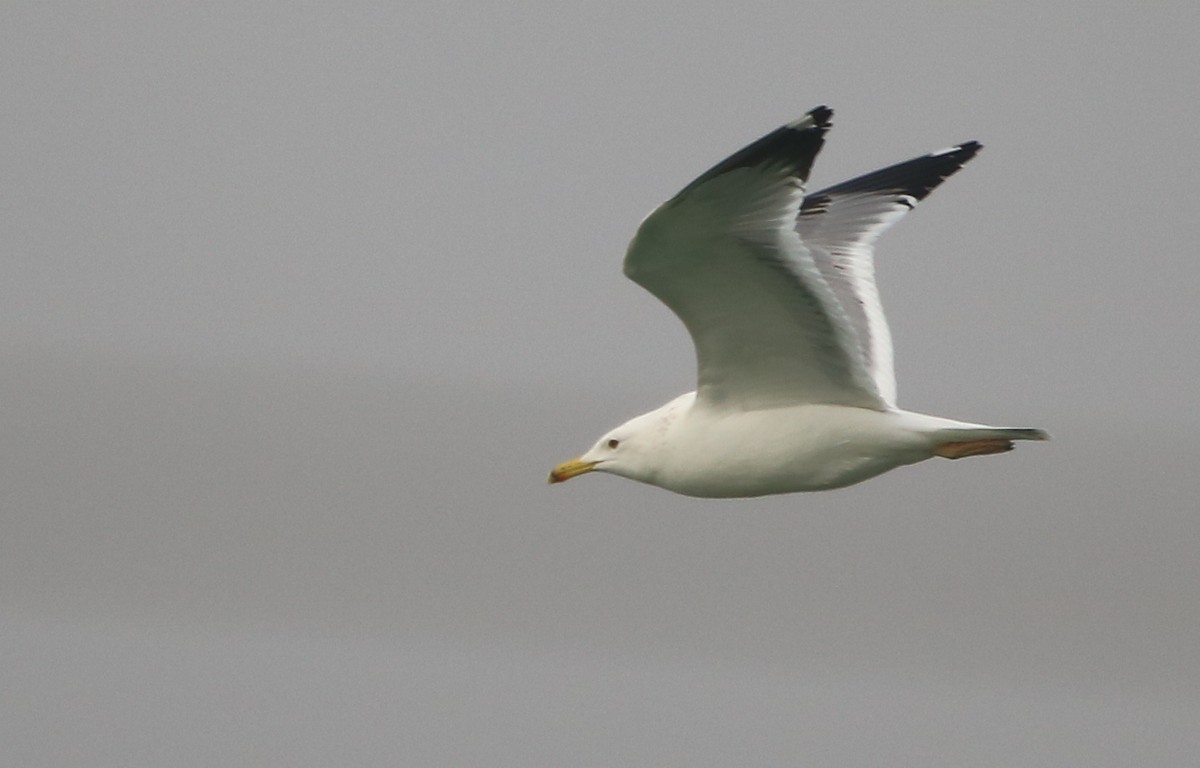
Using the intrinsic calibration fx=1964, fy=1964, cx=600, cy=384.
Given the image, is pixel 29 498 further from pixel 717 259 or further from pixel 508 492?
pixel 717 259

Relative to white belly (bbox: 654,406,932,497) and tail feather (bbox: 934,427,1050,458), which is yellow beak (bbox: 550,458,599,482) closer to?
white belly (bbox: 654,406,932,497)

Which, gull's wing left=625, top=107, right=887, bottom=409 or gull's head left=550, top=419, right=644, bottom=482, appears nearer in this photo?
gull's wing left=625, top=107, right=887, bottom=409

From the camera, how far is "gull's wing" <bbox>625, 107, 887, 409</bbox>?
555 cm

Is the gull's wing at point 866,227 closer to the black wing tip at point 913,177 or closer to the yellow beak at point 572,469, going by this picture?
the black wing tip at point 913,177

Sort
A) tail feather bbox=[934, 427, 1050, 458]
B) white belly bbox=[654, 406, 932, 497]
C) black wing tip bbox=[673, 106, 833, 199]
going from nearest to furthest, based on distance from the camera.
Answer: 1. black wing tip bbox=[673, 106, 833, 199]
2. tail feather bbox=[934, 427, 1050, 458]
3. white belly bbox=[654, 406, 932, 497]

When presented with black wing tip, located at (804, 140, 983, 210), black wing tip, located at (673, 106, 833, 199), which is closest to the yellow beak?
black wing tip, located at (804, 140, 983, 210)

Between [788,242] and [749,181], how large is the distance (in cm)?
29

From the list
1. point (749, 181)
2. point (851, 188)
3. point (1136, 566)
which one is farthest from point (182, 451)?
point (749, 181)

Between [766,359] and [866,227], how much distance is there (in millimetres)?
1289

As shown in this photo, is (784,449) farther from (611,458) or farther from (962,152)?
(962,152)

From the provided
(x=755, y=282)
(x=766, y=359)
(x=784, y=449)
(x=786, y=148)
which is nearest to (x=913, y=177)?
(x=766, y=359)

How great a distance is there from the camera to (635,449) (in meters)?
6.72

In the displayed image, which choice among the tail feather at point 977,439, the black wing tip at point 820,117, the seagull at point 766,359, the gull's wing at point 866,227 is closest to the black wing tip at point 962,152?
the gull's wing at point 866,227

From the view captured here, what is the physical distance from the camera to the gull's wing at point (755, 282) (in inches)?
219
